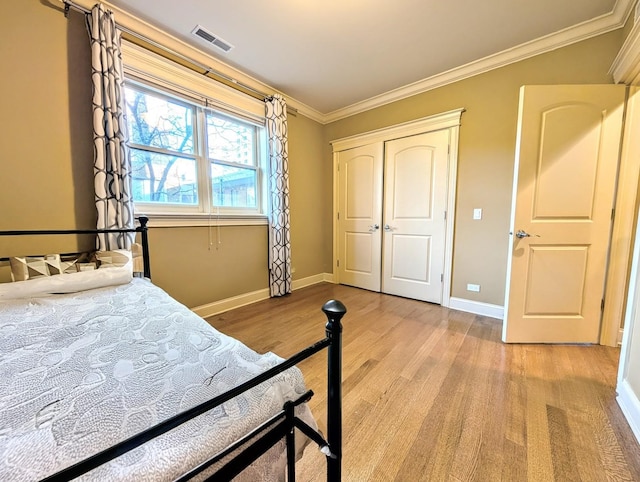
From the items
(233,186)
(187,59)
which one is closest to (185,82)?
(187,59)

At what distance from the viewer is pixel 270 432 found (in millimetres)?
561

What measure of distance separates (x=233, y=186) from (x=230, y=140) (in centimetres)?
50

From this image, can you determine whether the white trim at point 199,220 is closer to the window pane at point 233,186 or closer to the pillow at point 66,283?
the window pane at point 233,186

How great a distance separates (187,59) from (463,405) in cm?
333

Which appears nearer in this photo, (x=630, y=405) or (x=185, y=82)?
(x=630, y=405)

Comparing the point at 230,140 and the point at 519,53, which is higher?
the point at 519,53

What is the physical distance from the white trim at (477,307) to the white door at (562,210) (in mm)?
509

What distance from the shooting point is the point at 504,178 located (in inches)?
95.9

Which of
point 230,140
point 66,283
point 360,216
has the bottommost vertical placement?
point 66,283

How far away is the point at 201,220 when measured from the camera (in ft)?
8.18

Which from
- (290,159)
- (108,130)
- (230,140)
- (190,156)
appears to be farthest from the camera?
(290,159)

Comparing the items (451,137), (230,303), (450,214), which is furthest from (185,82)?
(450,214)

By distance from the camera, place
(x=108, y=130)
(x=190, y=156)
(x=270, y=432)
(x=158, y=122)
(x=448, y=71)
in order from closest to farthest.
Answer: (x=270, y=432)
(x=108, y=130)
(x=158, y=122)
(x=190, y=156)
(x=448, y=71)

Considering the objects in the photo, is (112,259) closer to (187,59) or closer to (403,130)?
(187,59)
